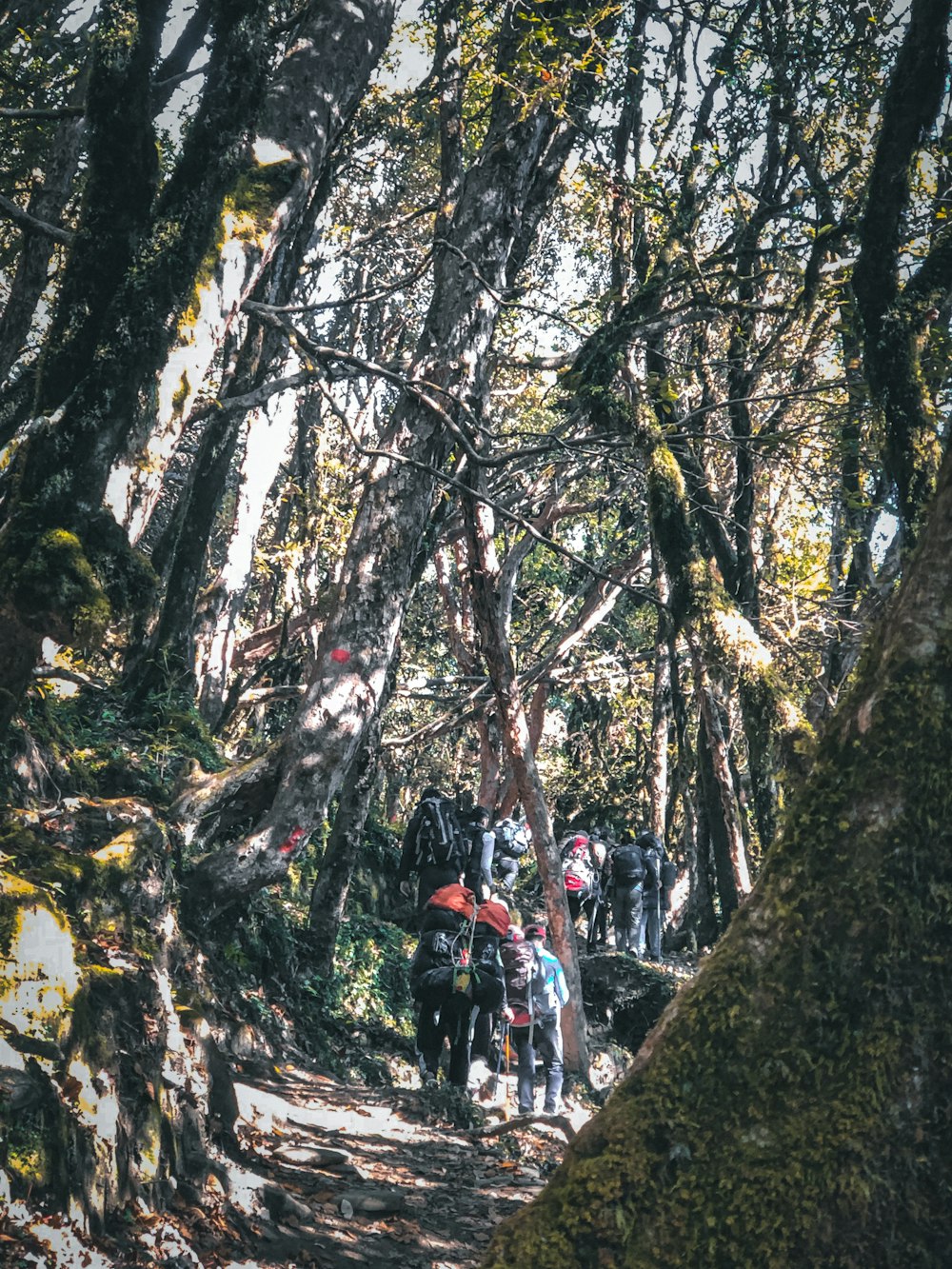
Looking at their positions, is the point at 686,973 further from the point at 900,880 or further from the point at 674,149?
the point at 900,880

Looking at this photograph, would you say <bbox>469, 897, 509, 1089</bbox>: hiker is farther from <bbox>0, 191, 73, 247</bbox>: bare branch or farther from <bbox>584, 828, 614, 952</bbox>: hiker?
<bbox>584, 828, 614, 952</bbox>: hiker

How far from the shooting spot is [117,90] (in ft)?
16.9

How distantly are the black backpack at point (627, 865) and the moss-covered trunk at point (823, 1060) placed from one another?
40.2 feet

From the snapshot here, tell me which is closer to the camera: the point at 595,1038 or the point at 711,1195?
the point at 711,1195

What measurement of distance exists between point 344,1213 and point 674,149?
36.0 feet

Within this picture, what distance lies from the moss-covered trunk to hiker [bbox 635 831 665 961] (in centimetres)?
1273

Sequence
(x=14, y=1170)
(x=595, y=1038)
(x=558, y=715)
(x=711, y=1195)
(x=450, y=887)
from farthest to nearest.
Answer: (x=558, y=715), (x=595, y=1038), (x=450, y=887), (x=14, y=1170), (x=711, y=1195)

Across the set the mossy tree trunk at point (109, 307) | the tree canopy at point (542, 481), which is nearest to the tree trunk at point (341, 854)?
the tree canopy at point (542, 481)

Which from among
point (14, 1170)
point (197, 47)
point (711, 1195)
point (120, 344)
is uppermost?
point (197, 47)

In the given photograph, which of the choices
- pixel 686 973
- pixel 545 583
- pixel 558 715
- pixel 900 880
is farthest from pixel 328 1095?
pixel 558 715

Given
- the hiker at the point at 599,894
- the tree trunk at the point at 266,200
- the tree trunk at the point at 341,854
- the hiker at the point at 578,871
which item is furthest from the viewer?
the hiker at the point at 599,894

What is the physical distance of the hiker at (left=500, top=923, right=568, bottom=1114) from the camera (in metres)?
8.62

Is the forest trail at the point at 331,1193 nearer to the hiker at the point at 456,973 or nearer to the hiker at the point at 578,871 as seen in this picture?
the hiker at the point at 456,973

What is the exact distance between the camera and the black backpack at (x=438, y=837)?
9.90 metres
